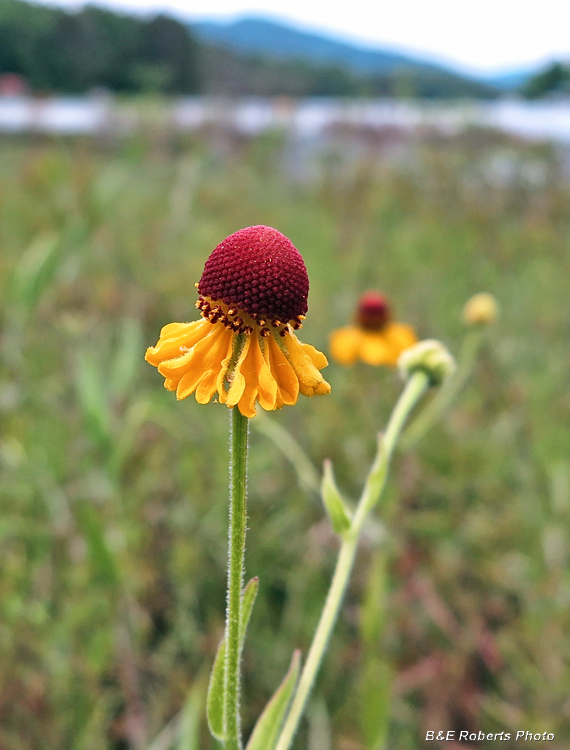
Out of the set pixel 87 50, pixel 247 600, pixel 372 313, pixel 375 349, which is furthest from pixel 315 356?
pixel 87 50

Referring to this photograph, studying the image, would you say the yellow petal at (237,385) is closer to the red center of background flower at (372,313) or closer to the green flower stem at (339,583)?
the green flower stem at (339,583)

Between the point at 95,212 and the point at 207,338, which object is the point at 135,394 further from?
the point at 207,338

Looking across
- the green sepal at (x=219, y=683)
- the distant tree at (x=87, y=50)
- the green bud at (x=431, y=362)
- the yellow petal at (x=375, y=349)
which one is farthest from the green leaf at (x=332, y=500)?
the distant tree at (x=87, y=50)

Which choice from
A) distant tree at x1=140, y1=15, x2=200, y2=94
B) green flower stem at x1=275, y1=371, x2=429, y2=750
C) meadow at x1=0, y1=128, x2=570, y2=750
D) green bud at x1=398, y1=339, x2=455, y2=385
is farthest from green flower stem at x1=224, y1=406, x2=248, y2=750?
distant tree at x1=140, y1=15, x2=200, y2=94

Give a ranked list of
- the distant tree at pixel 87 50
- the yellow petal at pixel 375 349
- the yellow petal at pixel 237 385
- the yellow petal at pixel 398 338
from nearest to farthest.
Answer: the yellow petal at pixel 237 385
the yellow petal at pixel 375 349
the yellow petal at pixel 398 338
the distant tree at pixel 87 50

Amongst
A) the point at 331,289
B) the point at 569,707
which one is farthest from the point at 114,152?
the point at 569,707

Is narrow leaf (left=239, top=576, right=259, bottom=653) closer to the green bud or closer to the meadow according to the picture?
the meadow
